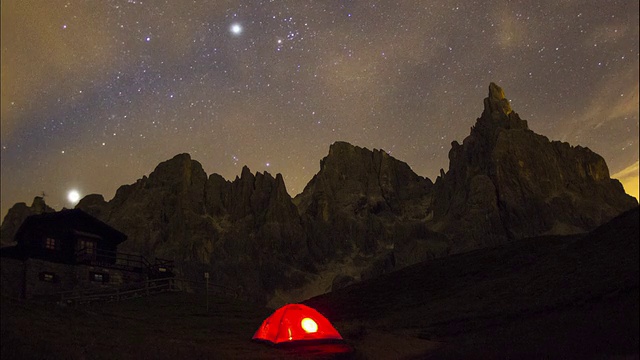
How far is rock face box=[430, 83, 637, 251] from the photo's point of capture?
120562 millimetres

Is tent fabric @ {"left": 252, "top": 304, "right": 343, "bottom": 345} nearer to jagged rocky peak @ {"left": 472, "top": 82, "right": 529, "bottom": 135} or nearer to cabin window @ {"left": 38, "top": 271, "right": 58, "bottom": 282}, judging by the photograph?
cabin window @ {"left": 38, "top": 271, "right": 58, "bottom": 282}

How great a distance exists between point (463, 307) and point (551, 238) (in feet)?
43.0

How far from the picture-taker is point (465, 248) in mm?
115875

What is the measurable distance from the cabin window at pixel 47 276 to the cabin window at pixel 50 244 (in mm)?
2076

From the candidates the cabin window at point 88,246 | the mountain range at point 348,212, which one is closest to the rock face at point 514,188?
the mountain range at point 348,212

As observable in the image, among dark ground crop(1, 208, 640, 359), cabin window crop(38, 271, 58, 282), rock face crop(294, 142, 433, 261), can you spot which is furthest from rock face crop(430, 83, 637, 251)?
cabin window crop(38, 271, 58, 282)

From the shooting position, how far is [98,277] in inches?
1470

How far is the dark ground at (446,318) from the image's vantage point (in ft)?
35.5

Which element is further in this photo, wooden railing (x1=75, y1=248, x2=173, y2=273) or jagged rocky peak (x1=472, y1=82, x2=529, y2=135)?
jagged rocky peak (x1=472, y1=82, x2=529, y2=135)

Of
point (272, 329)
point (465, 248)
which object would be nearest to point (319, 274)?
point (465, 248)

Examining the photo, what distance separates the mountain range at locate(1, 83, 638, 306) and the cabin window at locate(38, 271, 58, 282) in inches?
3367

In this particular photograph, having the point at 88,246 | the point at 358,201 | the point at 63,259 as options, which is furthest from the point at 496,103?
the point at 63,259

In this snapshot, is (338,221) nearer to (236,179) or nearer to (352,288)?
(236,179)

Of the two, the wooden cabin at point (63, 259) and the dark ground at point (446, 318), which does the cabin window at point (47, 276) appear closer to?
the wooden cabin at point (63, 259)
